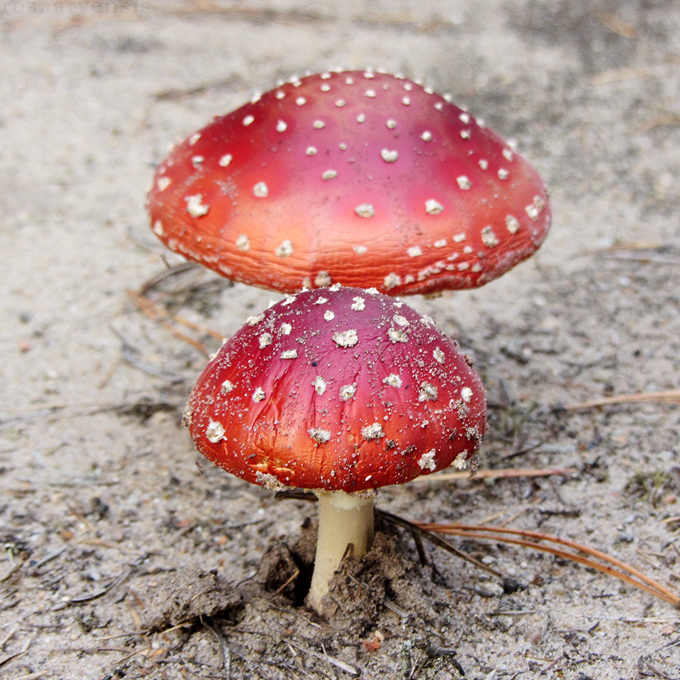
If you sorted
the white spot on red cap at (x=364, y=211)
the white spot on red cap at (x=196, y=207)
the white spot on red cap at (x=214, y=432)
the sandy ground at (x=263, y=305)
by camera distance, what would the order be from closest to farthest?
the white spot on red cap at (x=214, y=432)
the sandy ground at (x=263, y=305)
the white spot on red cap at (x=364, y=211)
the white spot on red cap at (x=196, y=207)

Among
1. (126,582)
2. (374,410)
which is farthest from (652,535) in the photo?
(126,582)

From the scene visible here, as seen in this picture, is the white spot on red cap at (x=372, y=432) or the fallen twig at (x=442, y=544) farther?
the fallen twig at (x=442, y=544)

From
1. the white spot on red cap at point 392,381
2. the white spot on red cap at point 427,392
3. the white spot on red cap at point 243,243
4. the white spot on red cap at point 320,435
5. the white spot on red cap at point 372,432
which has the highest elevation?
the white spot on red cap at point 243,243

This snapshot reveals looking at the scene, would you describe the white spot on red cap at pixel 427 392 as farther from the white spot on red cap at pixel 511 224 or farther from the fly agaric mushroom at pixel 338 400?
the white spot on red cap at pixel 511 224

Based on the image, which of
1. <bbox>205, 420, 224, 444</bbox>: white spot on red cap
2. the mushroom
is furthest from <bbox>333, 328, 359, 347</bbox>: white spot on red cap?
the mushroom

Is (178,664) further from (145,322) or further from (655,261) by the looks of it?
(655,261)

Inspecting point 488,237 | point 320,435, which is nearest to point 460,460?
point 320,435

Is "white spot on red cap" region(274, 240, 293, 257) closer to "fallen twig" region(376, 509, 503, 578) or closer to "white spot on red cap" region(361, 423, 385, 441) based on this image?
"white spot on red cap" region(361, 423, 385, 441)

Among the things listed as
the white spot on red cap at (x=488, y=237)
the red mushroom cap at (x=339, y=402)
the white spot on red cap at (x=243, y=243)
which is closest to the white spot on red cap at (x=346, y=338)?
the red mushroom cap at (x=339, y=402)
